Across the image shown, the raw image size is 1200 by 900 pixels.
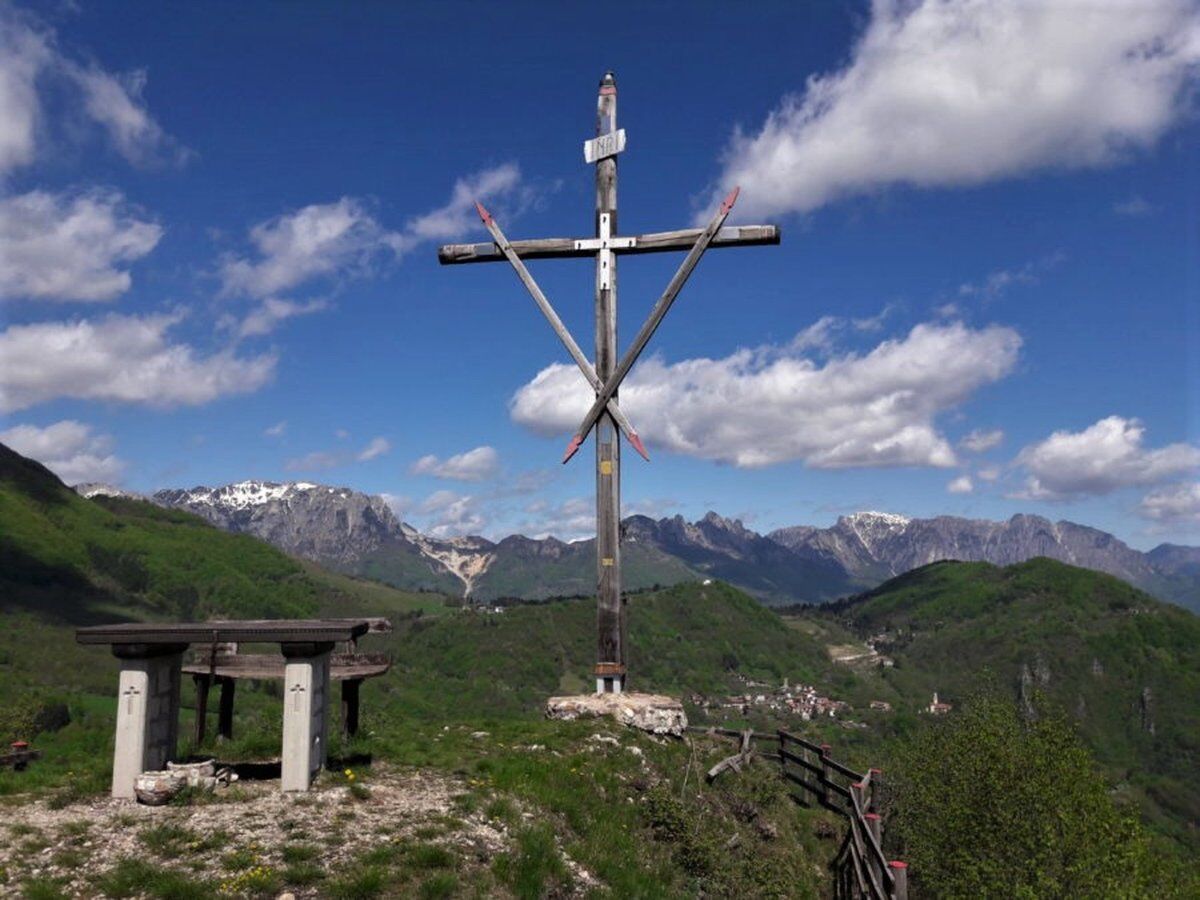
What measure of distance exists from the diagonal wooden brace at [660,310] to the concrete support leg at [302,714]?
19.7 ft

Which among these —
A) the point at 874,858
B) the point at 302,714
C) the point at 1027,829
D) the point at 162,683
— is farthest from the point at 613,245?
the point at 1027,829

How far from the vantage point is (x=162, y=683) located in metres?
13.1

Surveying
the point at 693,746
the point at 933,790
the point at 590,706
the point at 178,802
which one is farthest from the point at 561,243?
the point at 933,790

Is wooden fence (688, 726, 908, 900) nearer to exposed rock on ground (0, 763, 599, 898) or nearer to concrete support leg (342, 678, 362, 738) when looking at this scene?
exposed rock on ground (0, 763, 599, 898)

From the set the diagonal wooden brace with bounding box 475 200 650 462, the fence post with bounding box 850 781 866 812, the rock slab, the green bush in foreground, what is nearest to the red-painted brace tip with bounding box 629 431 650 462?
the diagonal wooden brace with bounding box 475 200 650 462

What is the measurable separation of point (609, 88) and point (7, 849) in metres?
16.5

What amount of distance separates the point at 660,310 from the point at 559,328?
7.29ft

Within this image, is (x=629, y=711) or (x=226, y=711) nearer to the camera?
(x=629, y=711)

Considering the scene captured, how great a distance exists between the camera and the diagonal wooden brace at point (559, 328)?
1605 cm

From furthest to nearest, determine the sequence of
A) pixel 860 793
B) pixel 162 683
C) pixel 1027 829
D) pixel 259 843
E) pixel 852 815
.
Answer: pixel 1027 829 → pixel 860 793 → pixel 852 815 → pixel 162 683 → pixel 259 843

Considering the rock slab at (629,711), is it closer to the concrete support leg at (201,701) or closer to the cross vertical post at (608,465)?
the cross vertical post at (608,465)

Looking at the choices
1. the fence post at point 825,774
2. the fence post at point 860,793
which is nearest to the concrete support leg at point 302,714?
the fence post at point 860,793

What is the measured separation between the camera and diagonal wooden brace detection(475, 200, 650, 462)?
52.6 feet

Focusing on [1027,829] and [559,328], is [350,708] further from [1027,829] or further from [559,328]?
[1027,829]
